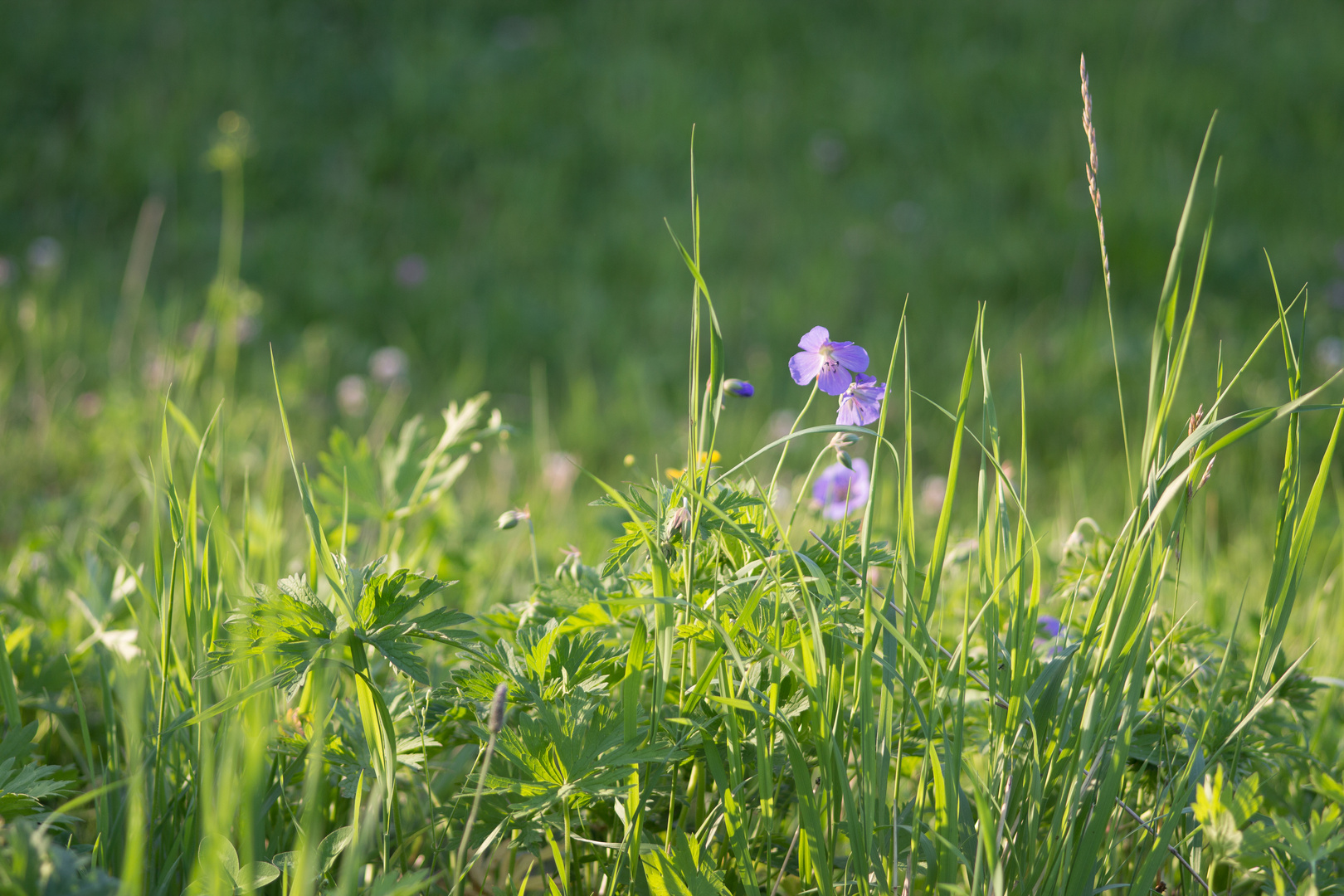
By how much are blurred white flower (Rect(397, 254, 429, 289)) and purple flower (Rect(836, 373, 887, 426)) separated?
3.30 metres

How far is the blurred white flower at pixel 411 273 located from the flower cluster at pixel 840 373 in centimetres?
330

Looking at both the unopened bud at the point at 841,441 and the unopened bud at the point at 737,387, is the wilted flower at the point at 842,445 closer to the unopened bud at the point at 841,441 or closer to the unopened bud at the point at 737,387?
the unopened bud at the point at 841,441

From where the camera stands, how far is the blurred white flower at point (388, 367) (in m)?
3.16

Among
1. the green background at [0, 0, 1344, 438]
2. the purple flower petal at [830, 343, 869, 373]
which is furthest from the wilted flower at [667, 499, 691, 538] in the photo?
the green background at [0, 0, 1344, 438]

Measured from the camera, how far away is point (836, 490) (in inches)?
60.2

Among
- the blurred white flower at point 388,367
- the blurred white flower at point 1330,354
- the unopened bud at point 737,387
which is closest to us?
the unopened bud at point 737,387

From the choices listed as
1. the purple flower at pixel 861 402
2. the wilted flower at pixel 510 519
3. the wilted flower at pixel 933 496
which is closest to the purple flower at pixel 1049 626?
the purple flower at pixel 861 402

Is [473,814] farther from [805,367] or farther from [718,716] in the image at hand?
[805,367]

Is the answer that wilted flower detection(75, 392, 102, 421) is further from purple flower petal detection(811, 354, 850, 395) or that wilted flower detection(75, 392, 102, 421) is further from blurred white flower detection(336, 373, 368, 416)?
purple flower petal detection(811, 354, 850, 395)

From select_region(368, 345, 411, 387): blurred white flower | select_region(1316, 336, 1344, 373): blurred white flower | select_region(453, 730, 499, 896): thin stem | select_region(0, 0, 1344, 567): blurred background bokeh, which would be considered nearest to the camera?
select_region(453, 730, 499, 896): thin stem

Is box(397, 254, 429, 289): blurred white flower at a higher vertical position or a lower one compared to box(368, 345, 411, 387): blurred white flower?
higher

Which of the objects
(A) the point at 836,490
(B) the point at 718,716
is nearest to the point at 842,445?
(B) the point at 718,716

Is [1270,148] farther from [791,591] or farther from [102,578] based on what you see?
[102,578]

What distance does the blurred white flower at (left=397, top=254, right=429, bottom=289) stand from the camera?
4.01 metres
